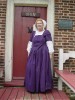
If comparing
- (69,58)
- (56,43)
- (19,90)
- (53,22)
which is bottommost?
(19,90)

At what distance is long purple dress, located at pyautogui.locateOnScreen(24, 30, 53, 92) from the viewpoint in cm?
545

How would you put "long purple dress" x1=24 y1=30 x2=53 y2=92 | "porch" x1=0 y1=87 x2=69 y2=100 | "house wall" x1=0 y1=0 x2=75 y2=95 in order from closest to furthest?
"porch" x1=0 y1=87 x2=69 y2=100
"long purple dress" x1=24 y1=30 x2=53 y2=92
"house wall" x1=0 y1=0 x2=75 y2=95

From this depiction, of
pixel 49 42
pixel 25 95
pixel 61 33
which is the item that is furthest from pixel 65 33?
pixel 25 95

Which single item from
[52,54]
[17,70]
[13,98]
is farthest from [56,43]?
[13,98]

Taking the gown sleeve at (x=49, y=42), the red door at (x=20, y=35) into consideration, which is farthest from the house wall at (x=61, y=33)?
the gown sleeve at (x=49, y=42)

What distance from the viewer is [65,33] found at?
245 inches

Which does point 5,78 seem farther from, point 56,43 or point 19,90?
point 56,43

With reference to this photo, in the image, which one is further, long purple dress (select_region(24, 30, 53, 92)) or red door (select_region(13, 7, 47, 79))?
red door (select_region(13, 7, 47, 79))

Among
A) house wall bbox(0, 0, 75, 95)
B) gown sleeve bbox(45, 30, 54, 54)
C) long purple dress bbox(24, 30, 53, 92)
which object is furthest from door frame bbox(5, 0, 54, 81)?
long purple dress bbox(24, 30, 53, 92)

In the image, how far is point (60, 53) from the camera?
5918mm

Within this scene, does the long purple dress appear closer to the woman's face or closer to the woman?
the woman

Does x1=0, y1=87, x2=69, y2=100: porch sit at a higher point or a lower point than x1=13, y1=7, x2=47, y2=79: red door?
lower

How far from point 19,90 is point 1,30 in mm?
1584

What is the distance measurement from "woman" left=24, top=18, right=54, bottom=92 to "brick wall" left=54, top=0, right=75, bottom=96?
1.89 ft
